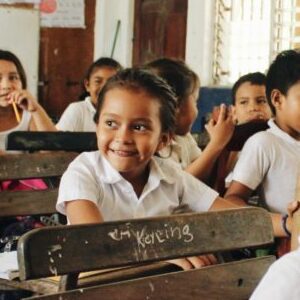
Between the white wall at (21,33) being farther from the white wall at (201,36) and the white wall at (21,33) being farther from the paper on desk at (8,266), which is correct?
the paper on desk at (8,266)

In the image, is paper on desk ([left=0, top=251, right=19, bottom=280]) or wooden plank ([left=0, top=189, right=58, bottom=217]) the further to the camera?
wooden plank ([left=0, top=189, right=58, bottom=217])

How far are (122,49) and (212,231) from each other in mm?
5418

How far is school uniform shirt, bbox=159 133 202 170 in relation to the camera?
2691mm

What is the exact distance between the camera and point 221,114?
2.57 metres

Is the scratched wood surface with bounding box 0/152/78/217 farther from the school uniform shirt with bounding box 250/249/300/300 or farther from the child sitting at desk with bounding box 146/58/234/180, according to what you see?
the school uniform shirt with bounding box 250/249/300/300

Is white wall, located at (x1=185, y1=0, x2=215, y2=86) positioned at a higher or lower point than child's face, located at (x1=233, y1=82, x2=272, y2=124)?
higher

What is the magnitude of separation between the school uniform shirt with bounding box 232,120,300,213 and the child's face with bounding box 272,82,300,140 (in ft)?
0.27

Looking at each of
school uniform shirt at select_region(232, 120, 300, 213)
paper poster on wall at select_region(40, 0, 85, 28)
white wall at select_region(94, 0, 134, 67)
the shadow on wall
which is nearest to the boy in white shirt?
school uniform shirt at select_region(232, 120, 300, 213)

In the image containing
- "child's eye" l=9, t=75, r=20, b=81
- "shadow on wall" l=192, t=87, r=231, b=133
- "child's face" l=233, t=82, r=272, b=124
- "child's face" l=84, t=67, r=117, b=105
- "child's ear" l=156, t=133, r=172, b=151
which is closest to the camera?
"child's ear" l=156, t=133, r=172, b=151

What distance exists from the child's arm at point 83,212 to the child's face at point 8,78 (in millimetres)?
1779

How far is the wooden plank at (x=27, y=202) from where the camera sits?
234cm

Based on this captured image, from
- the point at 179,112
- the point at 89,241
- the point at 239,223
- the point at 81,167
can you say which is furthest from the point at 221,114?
the point at 89,241

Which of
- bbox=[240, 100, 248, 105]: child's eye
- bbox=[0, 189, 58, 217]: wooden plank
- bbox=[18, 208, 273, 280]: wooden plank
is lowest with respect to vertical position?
bbox=[0, 189, 58, 217]: wooden plank

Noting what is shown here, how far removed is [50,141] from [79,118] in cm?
131
